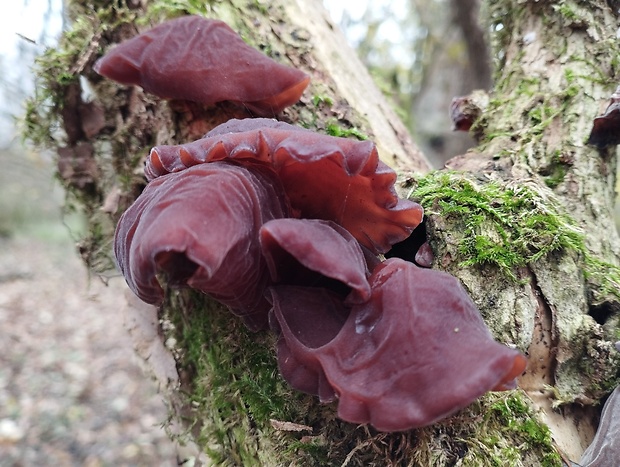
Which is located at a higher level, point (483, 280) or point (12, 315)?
point (483, 280)

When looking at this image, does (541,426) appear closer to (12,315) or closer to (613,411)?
(613,411)

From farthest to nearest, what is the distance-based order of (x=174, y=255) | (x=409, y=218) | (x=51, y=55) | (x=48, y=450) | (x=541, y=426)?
(x=48, y=450)
(x=51, y=55)
(x=409, y=218)
(x=541, y=426)
(x=174, y=255)

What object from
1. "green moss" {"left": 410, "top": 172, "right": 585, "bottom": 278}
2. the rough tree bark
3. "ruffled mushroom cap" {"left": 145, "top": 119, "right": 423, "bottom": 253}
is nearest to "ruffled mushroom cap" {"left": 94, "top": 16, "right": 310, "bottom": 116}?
the rough tree bark

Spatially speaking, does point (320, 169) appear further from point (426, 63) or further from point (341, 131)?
point (426, 63)

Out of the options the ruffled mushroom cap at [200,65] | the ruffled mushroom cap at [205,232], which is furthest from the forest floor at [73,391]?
the ruffled mushroom cap at [205,232]

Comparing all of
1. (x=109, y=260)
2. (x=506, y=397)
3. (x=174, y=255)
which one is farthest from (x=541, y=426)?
(x=109, y=260)

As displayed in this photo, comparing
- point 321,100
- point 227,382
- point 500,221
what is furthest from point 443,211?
point 227,382

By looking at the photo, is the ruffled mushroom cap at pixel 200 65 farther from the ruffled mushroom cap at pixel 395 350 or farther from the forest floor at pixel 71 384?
the forest floor at pixel 71 384
